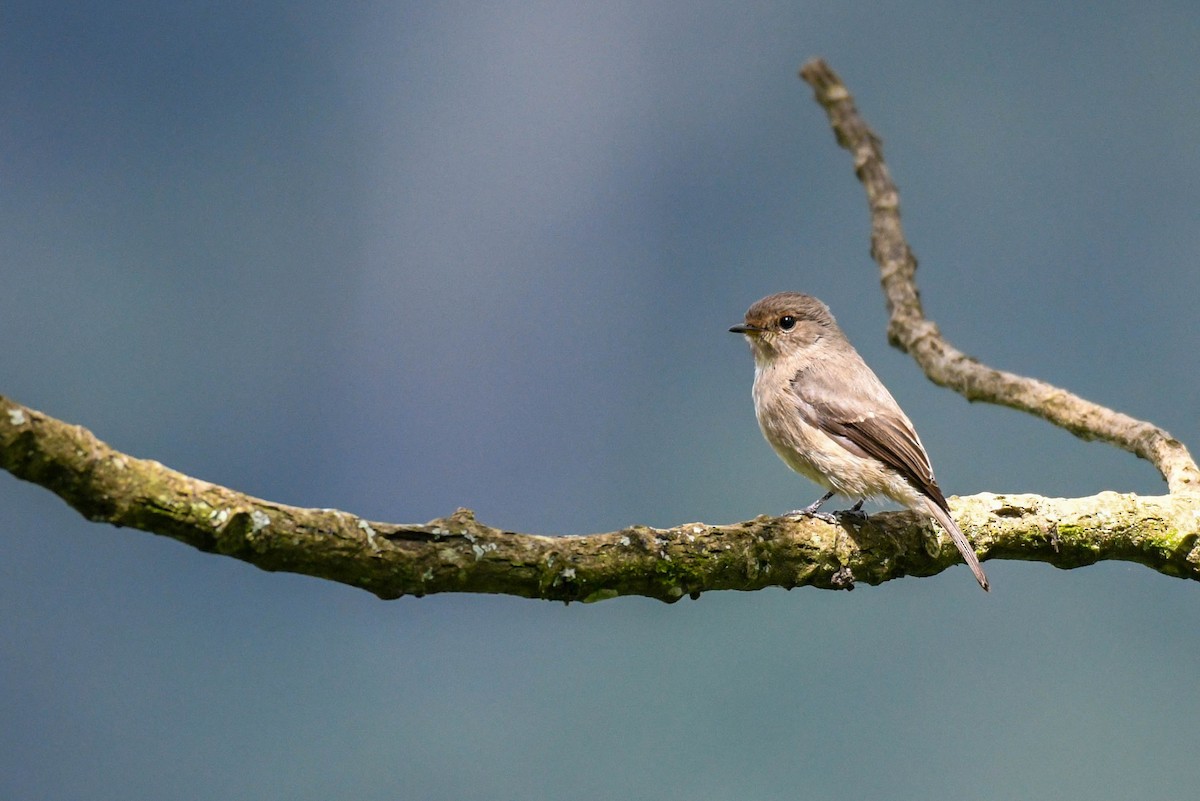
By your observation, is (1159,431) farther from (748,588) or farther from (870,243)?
(748,588)

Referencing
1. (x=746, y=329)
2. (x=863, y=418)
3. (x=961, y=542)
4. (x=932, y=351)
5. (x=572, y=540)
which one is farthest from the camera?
(x=932, y=351)

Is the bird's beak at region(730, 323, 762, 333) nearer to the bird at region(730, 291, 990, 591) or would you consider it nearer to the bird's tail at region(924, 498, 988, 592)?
the bird at region(730, 291, 990, 591)

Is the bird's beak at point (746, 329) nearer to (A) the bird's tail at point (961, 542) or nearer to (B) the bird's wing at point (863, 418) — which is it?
(B) the bird's wing at point (863, 418)

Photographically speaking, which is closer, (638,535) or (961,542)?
(638,535)

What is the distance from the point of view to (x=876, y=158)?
17.4 ft

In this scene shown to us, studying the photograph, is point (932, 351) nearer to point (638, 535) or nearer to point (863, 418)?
point (863, 418)

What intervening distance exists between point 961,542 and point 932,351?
5.30 feet

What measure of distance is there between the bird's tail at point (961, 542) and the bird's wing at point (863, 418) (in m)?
0.19

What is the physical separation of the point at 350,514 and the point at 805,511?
62.3 inches

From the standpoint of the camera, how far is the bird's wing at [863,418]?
376 centimetres

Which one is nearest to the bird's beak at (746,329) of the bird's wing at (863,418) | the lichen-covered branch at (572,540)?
the bird's wing at (863,418)

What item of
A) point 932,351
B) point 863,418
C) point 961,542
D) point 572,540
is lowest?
point 572,540

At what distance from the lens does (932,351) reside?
188 inches

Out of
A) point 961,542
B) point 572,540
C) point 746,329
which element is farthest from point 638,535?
point 746,329
